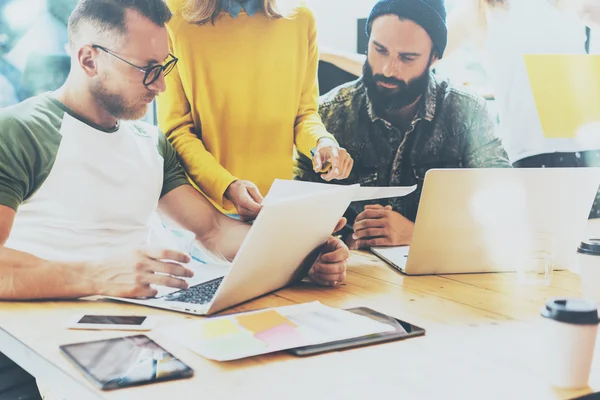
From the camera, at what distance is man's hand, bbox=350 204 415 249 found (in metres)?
1.81

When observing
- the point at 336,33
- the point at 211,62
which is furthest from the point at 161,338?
the point at 336,33

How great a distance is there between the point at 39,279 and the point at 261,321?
1.43 feet

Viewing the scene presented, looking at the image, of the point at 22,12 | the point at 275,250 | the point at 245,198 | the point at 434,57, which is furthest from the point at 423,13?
the point at 22,12

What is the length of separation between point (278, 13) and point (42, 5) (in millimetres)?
1403

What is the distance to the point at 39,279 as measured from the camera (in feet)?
3.98

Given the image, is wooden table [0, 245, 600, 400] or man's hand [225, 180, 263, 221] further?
man's hand [225, 180, 263, 221]

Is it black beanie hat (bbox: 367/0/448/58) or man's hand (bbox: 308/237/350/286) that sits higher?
black beanie hat (bbox: 367/0/448/58)

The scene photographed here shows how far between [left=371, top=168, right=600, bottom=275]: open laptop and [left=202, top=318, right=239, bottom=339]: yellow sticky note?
1.67 ft

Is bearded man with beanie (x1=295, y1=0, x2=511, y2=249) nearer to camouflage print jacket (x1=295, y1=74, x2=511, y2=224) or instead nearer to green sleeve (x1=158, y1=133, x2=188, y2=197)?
camouflage print jacket (x1=295, y1=74, x2=511, y2=224)

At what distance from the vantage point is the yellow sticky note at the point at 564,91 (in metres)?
2.62


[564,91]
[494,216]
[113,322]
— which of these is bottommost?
[113,322]

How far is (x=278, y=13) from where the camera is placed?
2008mm

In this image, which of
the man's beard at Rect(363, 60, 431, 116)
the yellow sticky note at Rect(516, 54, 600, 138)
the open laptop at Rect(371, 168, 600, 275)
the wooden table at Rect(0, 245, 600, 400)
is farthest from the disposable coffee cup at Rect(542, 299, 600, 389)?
the yellow sticky note at Rect(516, 54, 600, 138)

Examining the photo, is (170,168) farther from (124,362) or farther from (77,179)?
(124,362)
